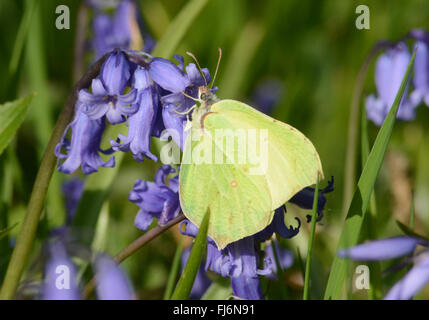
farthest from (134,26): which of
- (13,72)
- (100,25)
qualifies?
(13,72)

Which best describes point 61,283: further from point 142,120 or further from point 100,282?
point 142,120

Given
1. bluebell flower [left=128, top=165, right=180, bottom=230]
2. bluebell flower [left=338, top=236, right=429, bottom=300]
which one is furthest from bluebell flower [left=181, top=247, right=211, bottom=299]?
bluebell flower [left=338, top=236, right=429, bottom=300]

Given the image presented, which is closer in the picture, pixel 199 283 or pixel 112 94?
pixel 112 94

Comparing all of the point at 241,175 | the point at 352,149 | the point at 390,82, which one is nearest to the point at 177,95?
the point at 241,175

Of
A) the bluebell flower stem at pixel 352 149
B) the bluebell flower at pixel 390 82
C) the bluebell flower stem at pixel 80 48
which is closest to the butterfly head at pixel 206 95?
the bluebell flower stem at pixel 352 149

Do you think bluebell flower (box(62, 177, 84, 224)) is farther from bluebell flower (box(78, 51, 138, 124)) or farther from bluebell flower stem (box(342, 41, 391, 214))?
bluebell flower stem (box(342, 41, 391, 214))

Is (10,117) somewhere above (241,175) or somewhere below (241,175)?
above

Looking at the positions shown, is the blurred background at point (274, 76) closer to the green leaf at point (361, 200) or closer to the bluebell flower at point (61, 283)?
the green leaf at point (361, 200)

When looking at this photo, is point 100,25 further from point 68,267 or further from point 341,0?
point 68,267
